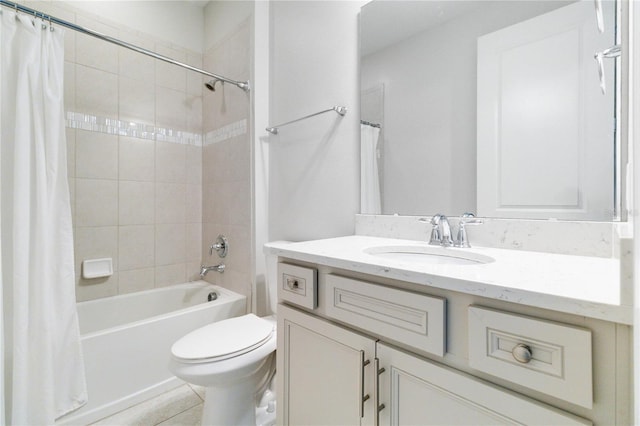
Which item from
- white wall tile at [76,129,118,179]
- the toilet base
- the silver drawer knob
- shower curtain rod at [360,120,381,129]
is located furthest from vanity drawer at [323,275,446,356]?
white wall tile at [76,129,118,179]

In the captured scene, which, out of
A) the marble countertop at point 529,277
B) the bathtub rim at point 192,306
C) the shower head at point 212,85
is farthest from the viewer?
the shower head at point 212,85

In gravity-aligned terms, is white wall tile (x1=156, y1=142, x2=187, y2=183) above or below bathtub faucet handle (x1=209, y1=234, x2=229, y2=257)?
above

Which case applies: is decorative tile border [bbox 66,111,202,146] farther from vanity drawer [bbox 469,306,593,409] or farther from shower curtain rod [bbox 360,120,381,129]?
vanity drawer [bbox 469,306,593,409]

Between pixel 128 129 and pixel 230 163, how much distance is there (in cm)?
71

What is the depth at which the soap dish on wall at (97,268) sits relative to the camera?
178 centimetres

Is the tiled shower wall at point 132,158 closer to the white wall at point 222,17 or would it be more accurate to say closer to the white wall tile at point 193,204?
the white wall tile at point 193,204

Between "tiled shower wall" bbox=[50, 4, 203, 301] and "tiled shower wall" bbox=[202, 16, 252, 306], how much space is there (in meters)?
0.13

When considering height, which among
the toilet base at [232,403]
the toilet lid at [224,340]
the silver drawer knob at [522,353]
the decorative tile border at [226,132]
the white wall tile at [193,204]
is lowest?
the toilet base at [232,403]

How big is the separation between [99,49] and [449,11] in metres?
2.06

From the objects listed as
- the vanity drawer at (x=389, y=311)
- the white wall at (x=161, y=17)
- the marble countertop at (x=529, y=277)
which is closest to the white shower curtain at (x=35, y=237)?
the white wall at (x=161, y=17)

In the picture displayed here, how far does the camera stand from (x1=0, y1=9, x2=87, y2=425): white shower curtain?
3.84 feet

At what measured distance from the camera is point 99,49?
1828mm

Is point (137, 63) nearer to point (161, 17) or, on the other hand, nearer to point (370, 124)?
point (161, 17)

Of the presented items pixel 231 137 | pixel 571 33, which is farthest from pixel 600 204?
pixel 231 137
